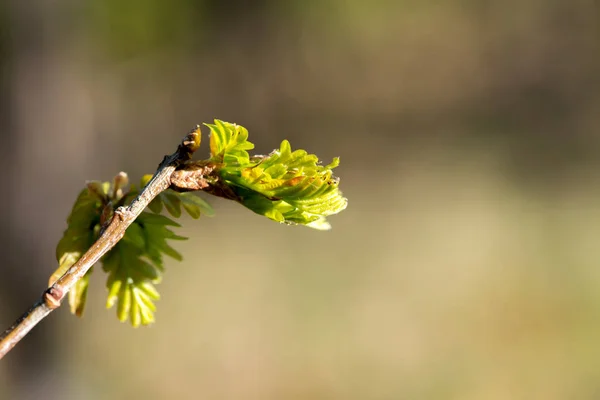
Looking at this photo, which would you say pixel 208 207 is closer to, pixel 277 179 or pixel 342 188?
pixel 277 179

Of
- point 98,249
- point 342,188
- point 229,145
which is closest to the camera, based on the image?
point 98,249

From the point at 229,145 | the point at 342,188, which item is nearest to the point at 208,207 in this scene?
the point at 229,145

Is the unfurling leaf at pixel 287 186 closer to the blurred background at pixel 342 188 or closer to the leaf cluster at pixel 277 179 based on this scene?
the leaf cluster at pixel 277 179

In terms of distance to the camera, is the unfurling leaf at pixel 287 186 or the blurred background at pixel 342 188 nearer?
the unfurling leaf at pixel 287 186

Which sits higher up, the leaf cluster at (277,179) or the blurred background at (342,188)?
the leaf cluster at (277,179)

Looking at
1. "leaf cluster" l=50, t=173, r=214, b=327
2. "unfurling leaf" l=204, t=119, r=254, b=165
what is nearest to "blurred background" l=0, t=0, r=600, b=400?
"leaf cluster" l=50, t=173, r=214, b=327

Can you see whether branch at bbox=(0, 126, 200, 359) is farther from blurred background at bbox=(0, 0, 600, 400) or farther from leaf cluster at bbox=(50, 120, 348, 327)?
blurred background at bbox=(0, 0, 600, 400)

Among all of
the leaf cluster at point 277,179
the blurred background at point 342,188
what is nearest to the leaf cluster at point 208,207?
the leaf cluster at point 277,179

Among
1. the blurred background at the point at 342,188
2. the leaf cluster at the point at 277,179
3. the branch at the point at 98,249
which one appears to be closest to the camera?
the branch at the point at 98,249
